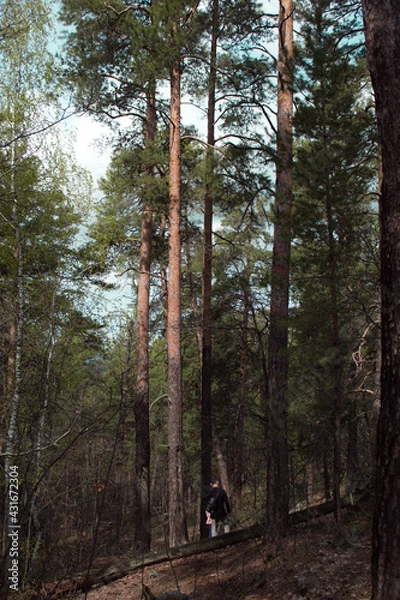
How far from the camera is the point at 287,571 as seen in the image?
639cm

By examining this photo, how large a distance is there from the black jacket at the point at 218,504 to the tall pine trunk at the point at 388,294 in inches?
273

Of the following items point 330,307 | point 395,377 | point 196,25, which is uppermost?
point 196,25

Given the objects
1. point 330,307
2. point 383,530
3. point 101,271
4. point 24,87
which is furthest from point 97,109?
point 383,530

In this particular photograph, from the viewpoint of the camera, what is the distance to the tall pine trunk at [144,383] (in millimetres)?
10758

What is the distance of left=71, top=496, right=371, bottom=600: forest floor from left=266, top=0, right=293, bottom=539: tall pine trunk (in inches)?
26.6

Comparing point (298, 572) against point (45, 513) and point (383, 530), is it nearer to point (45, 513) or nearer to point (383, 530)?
point (383, 530)

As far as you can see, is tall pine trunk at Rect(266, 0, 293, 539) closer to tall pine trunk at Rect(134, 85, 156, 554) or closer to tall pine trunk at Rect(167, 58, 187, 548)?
tall pine trunk at Rect(167, 58, 187, 548)

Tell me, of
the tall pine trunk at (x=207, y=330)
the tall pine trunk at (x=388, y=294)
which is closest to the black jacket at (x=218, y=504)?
the tall pine trunk at (x=207, y=330)

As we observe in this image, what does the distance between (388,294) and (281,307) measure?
4659 millimetres

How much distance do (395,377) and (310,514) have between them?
6583mm

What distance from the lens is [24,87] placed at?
25.6ft

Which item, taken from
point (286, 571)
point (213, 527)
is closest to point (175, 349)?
point (213, 527)

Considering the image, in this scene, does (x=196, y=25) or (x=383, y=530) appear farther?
(x=196, y=25)

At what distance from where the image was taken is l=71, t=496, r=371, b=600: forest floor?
5.51 metres
